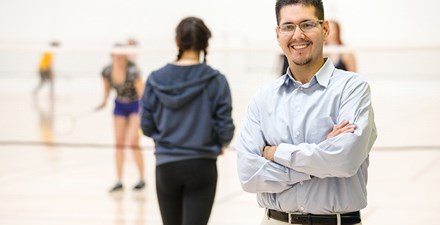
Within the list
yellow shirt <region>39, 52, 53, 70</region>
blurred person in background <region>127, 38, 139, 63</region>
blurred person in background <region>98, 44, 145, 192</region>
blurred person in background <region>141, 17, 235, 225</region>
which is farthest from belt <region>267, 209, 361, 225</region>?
yellow shirt <region>39, 52, 53, 70</region>

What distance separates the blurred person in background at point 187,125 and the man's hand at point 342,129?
1896 millimetres

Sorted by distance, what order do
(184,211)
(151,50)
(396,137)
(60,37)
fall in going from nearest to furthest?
(184,211) < (151,50) < (396,137) < (60,37)

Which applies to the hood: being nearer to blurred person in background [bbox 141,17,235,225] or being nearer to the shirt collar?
blurred person in background [bbox 141,17,235,225]

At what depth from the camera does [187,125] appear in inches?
191

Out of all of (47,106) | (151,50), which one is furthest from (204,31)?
(47,106)

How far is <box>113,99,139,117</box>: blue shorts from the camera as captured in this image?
8.77 m

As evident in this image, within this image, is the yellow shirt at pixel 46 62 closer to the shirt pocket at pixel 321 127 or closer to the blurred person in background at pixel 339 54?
the blurred person in background at pixel 339 54

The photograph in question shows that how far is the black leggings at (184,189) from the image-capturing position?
4.78 meters

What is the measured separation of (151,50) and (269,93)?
6.98m

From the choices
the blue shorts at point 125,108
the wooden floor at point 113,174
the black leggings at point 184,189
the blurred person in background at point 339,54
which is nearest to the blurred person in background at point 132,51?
the blue shorts at point 125,108

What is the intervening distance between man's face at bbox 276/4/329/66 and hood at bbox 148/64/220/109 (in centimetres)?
182

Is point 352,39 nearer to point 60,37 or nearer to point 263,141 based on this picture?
point 60,37

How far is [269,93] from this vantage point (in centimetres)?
319

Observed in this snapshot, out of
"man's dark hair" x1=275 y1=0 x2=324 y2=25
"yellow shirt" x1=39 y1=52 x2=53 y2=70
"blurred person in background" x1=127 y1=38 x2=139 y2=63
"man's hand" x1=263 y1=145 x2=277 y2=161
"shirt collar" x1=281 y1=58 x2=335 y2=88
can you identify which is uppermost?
"man's dark hair" x1=275 y1=0 x2=324 y2=25
